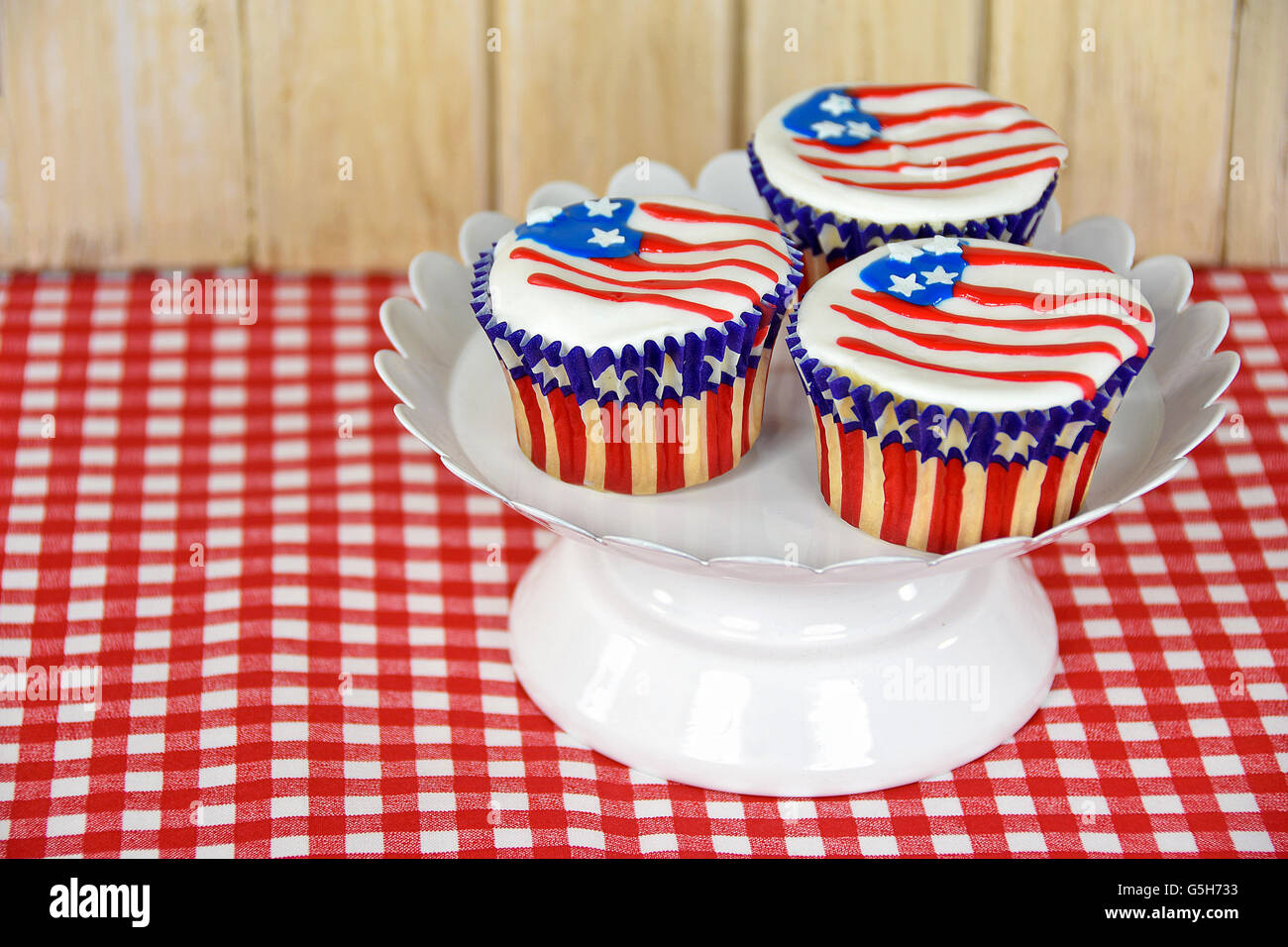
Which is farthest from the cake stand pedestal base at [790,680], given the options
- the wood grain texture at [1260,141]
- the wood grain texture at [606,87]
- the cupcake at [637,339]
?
the wood grain texture at [1260,141]

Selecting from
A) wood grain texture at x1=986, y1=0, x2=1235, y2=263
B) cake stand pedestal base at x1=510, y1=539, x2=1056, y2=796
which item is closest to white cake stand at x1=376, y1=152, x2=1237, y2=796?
cake stand pedestal base at x1=510, y1=539, x2=1056, y2=796

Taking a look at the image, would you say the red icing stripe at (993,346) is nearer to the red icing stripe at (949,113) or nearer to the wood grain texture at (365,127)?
the red icing stripe at (949,113)

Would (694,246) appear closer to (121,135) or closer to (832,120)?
(832,120)

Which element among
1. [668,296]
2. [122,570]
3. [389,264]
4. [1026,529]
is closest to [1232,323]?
[1026,529]

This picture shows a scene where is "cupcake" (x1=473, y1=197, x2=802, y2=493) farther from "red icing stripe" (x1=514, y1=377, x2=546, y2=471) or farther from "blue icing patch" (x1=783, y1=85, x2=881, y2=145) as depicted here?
"blue icing patch" (x1=783, y1=85, x2=881, y2=145)

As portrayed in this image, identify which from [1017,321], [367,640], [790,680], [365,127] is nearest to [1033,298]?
[1017,321]

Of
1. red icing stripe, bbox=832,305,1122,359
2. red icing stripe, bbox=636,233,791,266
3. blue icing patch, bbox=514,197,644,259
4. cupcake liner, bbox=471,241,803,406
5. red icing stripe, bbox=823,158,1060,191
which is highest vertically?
red icing stripe, bbox=823,158,1060,191
